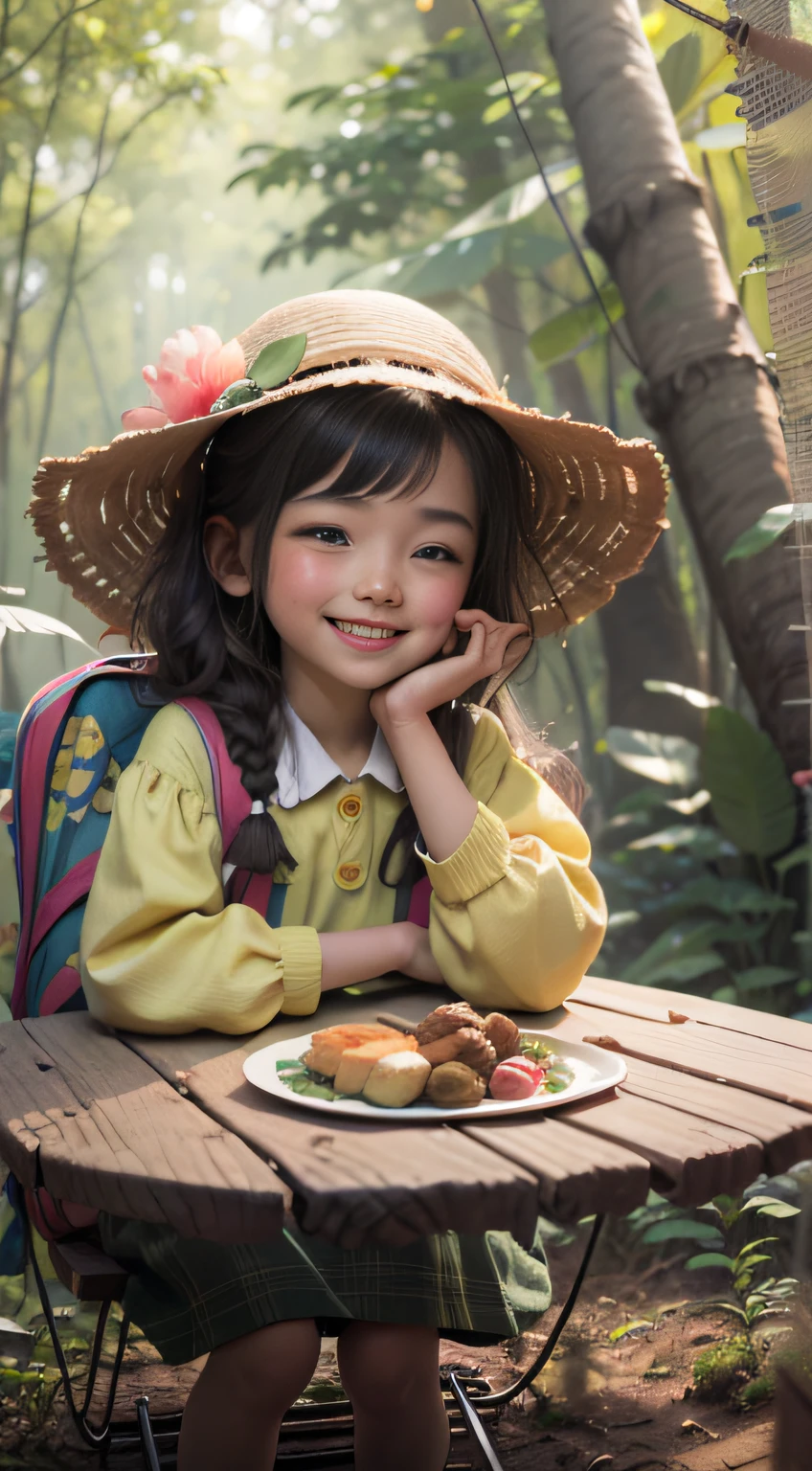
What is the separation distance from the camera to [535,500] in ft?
6.44

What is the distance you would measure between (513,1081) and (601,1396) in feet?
4.50

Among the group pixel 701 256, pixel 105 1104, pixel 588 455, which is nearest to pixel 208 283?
pixel 701 256

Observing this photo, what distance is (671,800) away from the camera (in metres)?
3.46

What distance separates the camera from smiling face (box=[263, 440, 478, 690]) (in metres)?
1.60

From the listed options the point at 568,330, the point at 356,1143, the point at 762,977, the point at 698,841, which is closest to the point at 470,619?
the point at 356,1143

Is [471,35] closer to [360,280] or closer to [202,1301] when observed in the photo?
[360,280]

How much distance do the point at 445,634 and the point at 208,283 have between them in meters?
2.60

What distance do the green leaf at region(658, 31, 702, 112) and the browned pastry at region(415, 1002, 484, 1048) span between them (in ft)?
9.52

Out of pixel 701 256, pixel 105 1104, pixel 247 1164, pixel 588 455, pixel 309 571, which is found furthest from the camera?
pixel 701 256

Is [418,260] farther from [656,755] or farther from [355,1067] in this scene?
[355,1067]

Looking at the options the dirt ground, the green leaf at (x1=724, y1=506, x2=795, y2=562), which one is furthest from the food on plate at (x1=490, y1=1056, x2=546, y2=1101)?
the green leaf at (x1=724, y1=506, x2=795, y2=562)

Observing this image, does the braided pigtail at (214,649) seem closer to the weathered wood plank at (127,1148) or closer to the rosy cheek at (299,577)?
the rosy cheek at (299,577)

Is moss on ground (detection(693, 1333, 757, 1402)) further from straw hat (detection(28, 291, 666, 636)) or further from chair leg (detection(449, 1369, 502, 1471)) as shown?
straw hat (detection(28, 291, 666, 636))

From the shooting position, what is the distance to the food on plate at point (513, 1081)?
4.04ft
